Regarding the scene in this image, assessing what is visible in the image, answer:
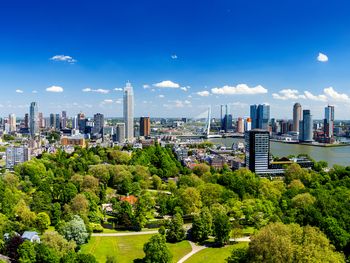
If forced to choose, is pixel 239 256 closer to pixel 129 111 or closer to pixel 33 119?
pixel 129 111

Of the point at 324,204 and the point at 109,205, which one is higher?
the point at 324,204

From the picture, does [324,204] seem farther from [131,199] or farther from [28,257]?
[28,257]

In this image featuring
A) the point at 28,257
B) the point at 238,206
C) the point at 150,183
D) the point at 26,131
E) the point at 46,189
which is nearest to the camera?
the point at 28,257

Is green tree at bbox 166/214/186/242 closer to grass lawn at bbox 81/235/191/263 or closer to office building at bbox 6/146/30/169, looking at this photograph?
grass lawn at bbox 81/235/191/263

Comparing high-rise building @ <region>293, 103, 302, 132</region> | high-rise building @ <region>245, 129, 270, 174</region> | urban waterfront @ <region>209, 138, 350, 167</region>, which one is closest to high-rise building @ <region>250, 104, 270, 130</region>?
high-rise building @ <region>293, 103, 302, 132</region>

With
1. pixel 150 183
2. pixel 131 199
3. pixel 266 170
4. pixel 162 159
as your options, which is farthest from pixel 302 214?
pixel 162 159

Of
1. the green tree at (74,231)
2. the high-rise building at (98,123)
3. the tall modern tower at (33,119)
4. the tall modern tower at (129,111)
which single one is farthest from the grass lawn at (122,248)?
the high-rise building at (98,123)

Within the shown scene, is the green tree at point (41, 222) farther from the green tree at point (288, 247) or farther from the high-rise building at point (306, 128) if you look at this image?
the high-rise building at point (306, 128)

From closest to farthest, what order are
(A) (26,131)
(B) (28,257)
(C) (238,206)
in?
1. (B) (28,257)
2. (C) (238,206)
3. (A) (26,131)
